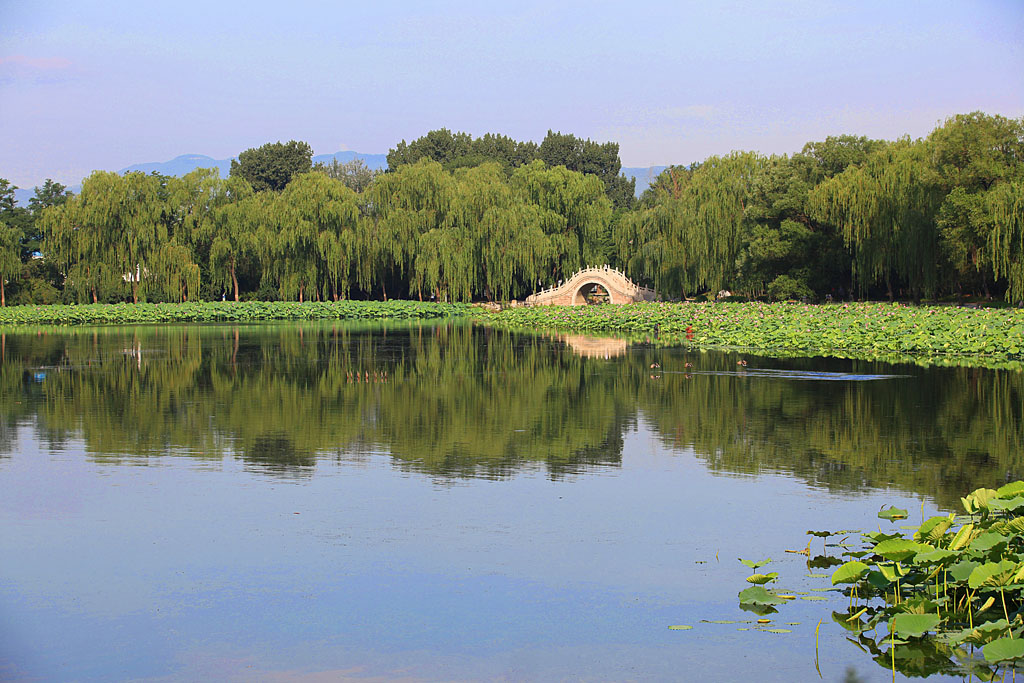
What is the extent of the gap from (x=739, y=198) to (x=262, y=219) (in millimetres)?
20461

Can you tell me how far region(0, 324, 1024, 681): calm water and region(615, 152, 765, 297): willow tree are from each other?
24.7 m

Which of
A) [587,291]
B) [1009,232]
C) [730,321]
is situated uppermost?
[1009,232]

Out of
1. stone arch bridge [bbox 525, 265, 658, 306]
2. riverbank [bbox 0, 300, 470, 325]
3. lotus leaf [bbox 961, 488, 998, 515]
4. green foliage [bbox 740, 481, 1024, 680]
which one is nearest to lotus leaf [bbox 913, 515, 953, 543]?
green foliage [bbox 740, 481, 1024, 680]

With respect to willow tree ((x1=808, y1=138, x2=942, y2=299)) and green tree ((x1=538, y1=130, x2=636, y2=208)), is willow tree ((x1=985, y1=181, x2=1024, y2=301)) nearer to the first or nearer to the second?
willow tree ((x1=808, y1=138, x2=942, y2=299))

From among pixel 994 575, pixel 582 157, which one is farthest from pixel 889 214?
pixel 582 157

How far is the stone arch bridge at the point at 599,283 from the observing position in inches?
1948

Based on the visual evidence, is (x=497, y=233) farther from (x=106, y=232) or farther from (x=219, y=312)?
(x=106, y=232)

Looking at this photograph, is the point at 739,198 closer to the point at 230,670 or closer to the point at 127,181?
the point at 127,181

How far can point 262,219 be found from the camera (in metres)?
46.8

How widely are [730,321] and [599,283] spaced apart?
21037mm

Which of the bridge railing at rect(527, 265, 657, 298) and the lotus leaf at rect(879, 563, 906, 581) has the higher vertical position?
the bridge railing at rect(527, 265, 657, 298)

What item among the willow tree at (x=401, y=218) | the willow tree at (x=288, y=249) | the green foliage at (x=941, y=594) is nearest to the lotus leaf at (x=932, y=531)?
the green foliage at (x=941, y=594)

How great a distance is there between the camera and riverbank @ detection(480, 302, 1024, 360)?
870 inches

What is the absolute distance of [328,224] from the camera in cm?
4644
